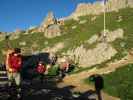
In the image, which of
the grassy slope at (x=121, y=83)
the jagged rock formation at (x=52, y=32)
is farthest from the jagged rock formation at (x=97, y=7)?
the grassy slope at (x=121, y=83)

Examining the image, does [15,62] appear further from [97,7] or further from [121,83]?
[97,7]

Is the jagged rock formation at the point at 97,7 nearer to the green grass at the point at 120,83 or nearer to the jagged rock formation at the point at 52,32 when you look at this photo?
the jagged rock formation at the point at 52,32

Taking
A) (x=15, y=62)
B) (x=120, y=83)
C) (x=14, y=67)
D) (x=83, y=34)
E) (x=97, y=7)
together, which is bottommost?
(x=120, y=83)

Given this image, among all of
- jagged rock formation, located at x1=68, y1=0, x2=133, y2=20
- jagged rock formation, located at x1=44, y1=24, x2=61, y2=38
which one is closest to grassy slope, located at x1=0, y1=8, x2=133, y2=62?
jagged rock formation, located at x1=44, y1=24, x2=61, y2=38

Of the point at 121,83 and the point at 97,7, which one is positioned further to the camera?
the point at 97,7

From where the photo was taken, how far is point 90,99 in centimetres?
2389

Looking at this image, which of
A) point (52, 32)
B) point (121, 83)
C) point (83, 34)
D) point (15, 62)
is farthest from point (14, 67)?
point (52, 32)

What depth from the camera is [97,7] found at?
411 feet

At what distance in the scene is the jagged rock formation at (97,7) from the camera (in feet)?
374

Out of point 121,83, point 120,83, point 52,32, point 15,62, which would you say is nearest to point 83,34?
point 52,32

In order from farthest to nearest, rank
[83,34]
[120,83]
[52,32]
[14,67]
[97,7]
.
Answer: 1. [97,7]
2. [52,32]
3. [83,34]
4. [120,83]
5. [14,67]

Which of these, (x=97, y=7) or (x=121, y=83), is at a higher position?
(x=97, y=7)

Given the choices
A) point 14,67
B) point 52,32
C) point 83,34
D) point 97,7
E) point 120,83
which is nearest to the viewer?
point 14,67

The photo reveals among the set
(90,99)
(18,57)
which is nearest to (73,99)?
(90,99)
